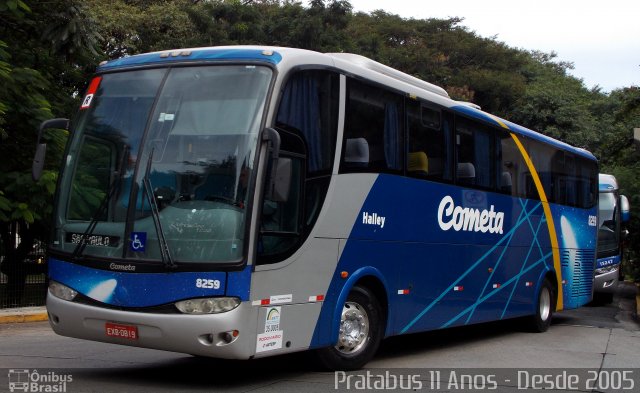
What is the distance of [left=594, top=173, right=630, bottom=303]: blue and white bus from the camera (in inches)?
827

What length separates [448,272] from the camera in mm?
10711

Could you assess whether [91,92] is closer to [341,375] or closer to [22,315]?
[341,375]

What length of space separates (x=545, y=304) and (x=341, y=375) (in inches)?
291

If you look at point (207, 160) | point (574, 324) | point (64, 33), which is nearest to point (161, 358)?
point (207, 160)

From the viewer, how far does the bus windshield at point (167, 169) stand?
7.14 metres

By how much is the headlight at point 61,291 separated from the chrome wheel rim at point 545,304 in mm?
9428

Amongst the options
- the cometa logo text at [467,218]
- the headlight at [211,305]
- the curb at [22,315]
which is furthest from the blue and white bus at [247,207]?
the curb at [22,315]

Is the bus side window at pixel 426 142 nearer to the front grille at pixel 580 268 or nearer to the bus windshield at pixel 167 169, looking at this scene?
the bus windshield at pixel 167 169

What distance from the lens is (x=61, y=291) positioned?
7750 mm

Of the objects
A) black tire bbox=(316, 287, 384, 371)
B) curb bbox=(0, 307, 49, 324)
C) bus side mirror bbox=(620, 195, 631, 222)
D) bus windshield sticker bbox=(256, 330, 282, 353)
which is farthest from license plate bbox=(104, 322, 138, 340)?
bus side mirror bbox=(620, 195, 631, 222)

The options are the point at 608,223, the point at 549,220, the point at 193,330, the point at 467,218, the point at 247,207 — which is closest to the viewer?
the point at 193,330

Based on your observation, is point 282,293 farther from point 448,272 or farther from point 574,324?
point 574,324

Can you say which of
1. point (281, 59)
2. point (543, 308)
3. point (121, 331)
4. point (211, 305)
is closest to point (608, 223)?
point (543, 308)

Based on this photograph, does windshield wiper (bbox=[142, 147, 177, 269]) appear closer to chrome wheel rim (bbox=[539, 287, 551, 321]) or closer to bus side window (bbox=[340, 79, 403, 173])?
bus side window (bbox=[340, 79, 403, 173])
